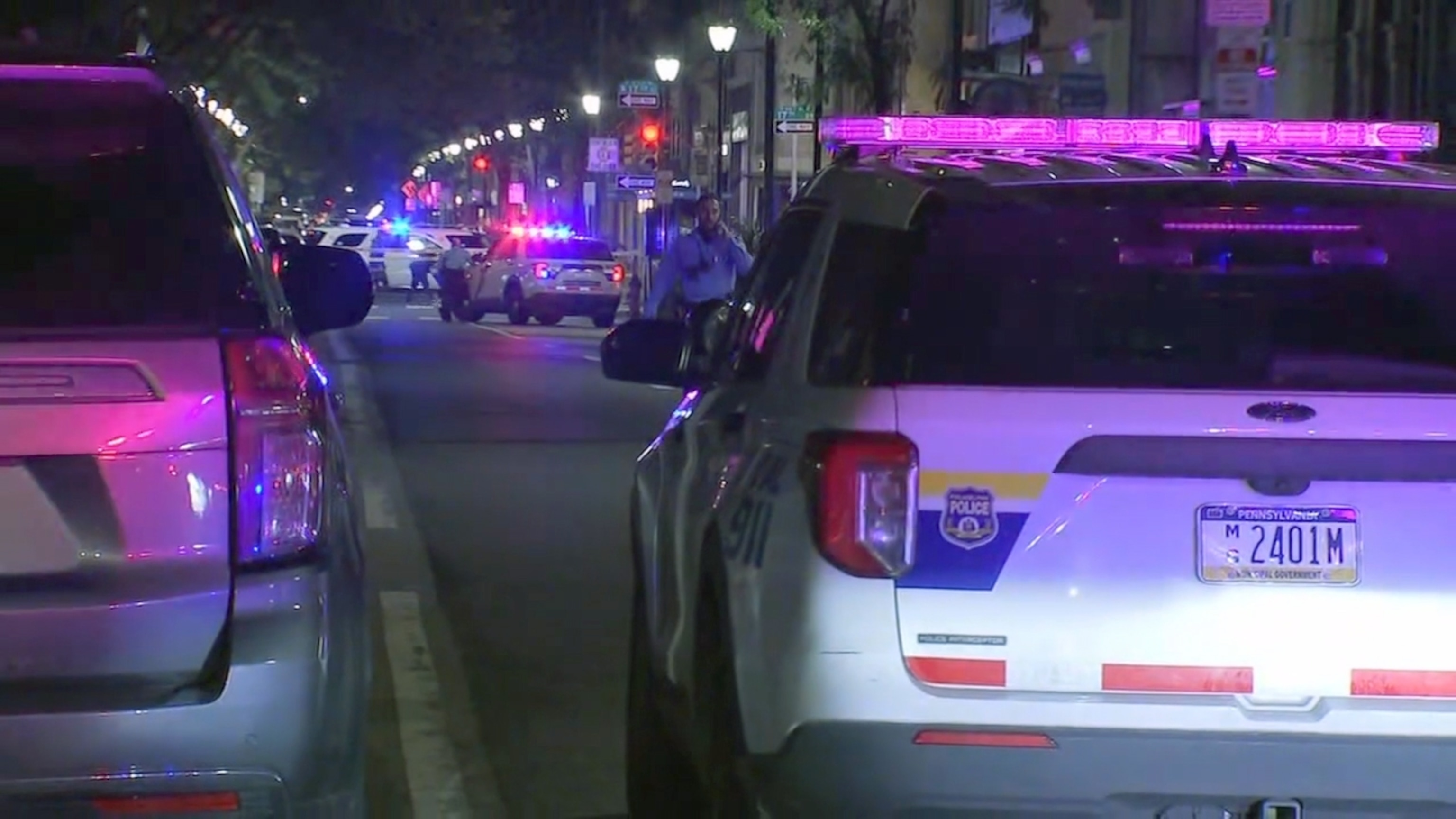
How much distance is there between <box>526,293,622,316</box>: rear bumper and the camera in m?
36.9

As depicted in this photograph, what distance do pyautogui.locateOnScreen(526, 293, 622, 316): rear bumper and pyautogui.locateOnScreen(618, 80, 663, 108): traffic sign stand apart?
480 cm

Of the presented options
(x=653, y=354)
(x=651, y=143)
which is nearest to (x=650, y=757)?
(x=653, y=354)

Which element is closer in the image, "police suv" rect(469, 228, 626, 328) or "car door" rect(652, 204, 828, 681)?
"car door" rect(652, 204, 828, 681)

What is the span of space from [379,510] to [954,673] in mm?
9168

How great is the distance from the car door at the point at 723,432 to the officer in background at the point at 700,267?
10.1 meters

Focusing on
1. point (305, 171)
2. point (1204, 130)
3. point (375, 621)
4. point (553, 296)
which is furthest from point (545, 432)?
point (305, 171)

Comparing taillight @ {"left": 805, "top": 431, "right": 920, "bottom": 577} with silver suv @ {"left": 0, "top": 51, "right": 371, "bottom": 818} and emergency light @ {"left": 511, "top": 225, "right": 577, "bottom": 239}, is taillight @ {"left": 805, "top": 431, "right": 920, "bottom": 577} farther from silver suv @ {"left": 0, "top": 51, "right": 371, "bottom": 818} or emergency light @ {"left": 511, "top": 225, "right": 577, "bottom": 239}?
emergency light @ {"left": 511, "top": 225, "right": 577, "bottom": 239}

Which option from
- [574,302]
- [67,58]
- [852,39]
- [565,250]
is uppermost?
[852,39]

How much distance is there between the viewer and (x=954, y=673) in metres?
4.45

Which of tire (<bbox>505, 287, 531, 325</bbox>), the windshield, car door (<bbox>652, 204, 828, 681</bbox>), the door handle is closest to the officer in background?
car door (<bbox>652, 204, 828, 681</bbox>)

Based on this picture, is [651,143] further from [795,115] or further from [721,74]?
[795,115]

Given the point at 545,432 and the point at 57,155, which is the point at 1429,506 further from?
the point at 545,432

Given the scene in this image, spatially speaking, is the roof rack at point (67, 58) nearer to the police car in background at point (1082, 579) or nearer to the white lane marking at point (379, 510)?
the police car in background at point (1082, 579)

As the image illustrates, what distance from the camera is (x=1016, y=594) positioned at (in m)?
4.45
